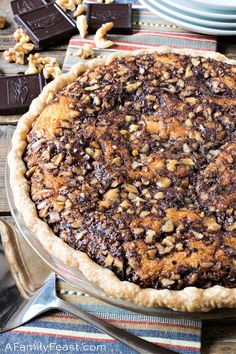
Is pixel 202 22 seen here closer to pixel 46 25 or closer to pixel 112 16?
pixel 112 16

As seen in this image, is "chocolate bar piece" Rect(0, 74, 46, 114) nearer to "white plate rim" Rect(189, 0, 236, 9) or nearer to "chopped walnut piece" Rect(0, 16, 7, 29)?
"chopped walnut piece" Rect(0, 16, 7, 29)

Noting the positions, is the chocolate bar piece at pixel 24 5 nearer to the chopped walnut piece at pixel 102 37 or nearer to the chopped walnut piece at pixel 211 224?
the chopped walnut piece at pixel 102 37

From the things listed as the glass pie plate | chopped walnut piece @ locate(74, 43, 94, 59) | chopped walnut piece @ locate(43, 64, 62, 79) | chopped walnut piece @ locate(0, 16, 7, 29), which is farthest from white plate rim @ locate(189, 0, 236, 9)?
the glass pie plate

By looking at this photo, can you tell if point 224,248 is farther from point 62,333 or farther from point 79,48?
point 79,48

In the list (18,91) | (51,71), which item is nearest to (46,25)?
(51,71)

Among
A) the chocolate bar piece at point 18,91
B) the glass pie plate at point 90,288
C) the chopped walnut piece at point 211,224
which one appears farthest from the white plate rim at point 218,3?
the glass pie plate at point 90,288

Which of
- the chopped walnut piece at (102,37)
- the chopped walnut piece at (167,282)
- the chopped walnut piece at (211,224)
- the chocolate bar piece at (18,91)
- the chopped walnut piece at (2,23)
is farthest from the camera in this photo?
the chopped walnut piece at (2,23)
